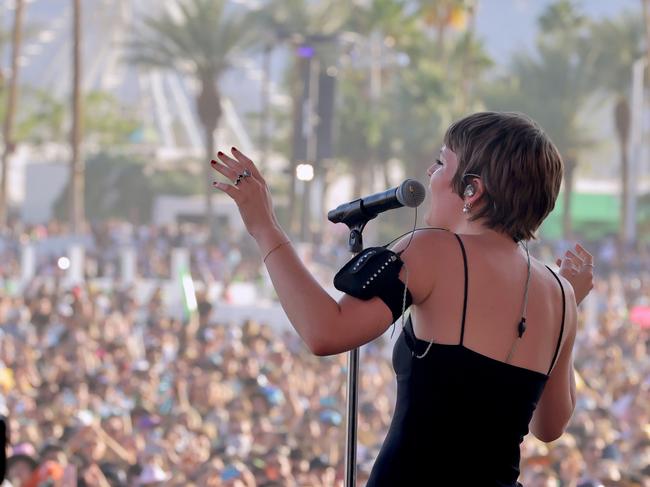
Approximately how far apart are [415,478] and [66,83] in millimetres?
84028

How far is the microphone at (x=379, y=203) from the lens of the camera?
6.89 ft

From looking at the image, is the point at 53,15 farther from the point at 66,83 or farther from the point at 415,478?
the point at 415,478

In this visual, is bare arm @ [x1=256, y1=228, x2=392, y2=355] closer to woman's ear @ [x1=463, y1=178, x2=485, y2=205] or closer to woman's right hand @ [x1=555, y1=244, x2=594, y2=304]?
woman's ear @ [x1=463, y1=178, x2=485, y2=205]

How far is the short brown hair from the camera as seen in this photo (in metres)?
2.08

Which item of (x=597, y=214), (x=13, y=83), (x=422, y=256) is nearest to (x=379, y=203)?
(x=422, y=256)

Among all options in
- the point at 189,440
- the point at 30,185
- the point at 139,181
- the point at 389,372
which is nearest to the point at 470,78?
the point at 139,181

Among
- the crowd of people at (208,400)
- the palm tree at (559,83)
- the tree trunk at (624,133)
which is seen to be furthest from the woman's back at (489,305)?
the palm tree at (559,83)

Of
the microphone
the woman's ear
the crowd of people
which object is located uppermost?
the woman's ear

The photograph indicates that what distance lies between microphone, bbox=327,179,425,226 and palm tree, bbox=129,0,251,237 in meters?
32.1

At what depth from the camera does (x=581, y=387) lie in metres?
9.45

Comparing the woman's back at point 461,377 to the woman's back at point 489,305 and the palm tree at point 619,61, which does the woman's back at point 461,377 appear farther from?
the palm tree at point 619,61

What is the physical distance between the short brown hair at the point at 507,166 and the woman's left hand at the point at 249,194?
344mm

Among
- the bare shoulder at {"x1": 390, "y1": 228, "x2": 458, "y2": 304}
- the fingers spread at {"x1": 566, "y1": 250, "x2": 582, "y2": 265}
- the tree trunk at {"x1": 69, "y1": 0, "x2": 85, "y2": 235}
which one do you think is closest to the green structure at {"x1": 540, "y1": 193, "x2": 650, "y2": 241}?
the tree trunk at {"x1": 69, "y1": 0, "x2": 85, "y2": 235}

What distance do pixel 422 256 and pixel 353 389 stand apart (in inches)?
15.6
